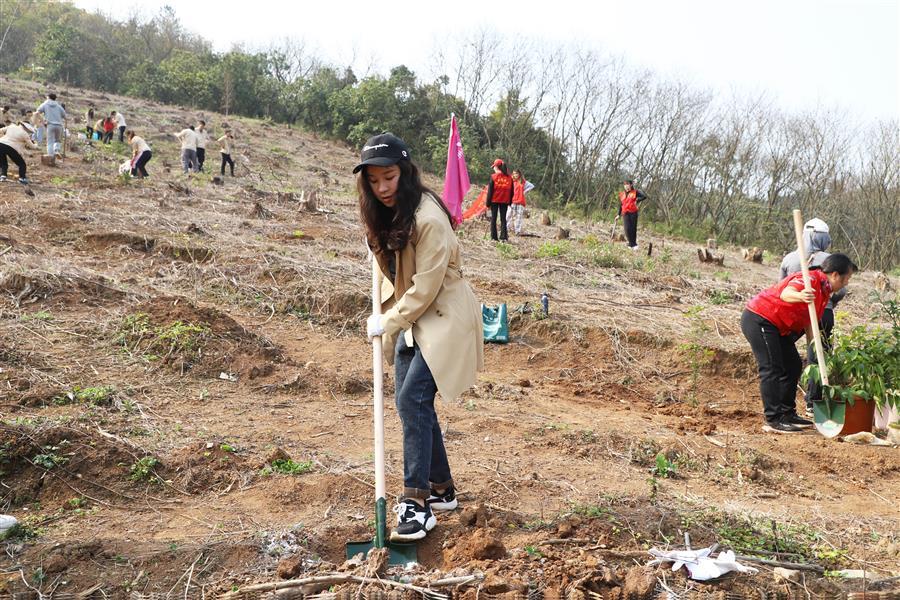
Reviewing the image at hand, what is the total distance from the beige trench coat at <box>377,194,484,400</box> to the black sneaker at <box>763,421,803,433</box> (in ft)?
12.1

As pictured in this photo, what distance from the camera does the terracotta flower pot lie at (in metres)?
5.52

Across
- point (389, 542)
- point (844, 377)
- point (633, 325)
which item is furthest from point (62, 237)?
point (844, 377)

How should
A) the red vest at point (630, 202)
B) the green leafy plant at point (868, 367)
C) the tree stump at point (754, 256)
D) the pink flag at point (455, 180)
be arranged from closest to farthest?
the green leafy plant at point (868, 367)
the pink flag at point (455, 180)
the red vest at point (630, 202)
the tree stump at point (754, 256)

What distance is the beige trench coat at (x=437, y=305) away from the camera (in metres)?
2.99

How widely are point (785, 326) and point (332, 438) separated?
356 cm

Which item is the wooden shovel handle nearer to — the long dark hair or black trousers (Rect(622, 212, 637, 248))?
the long dark hair

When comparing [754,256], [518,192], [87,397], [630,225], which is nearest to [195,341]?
[87,397]

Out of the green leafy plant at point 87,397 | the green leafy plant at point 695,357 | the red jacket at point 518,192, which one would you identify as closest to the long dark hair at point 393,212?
the green leafy plant at point 87,397

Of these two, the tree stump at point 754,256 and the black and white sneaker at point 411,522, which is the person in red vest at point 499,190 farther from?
the black and white sneaker at point 411,522

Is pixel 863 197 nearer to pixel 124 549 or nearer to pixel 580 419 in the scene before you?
pixel 580 419

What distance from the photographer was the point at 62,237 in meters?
9.37

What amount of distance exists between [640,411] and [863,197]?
29.0 m

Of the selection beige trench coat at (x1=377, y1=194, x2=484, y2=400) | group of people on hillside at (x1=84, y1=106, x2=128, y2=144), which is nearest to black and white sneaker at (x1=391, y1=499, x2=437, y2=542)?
beige trench coat at (x1=377, y1=194, x2=484, y2=400)

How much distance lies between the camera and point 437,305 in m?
3.08
